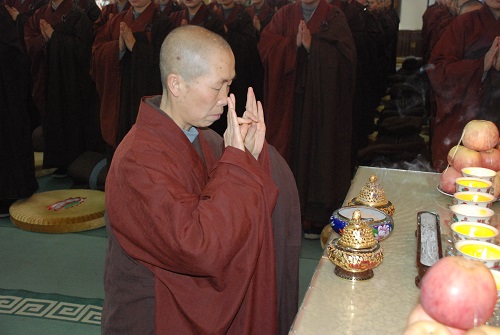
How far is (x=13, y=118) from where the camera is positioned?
4.31 meters

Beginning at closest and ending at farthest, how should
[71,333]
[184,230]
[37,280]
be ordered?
[184,230], [71,333], [37,280]

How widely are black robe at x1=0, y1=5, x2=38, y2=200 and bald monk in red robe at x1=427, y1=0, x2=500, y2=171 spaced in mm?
2987

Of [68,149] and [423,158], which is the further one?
[68,149]

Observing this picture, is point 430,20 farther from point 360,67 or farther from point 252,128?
point 252,128

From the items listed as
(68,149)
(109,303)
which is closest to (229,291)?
(109,303)

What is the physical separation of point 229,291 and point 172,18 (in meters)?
3.51

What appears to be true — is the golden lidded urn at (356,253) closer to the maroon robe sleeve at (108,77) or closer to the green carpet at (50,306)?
the green carpet at (50,306)

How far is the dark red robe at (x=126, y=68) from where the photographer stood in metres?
4.50

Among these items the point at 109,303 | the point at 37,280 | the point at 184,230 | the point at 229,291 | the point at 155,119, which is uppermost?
the point at 155,119

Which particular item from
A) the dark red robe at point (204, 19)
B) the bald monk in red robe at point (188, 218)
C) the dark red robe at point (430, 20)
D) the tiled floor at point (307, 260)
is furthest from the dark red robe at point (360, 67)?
the bald monk in red robe at point (188, 218)

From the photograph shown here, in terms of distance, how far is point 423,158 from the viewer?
192 inches

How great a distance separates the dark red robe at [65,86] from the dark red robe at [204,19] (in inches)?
39.1

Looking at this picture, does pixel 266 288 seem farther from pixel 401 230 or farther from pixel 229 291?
pixel 401 230

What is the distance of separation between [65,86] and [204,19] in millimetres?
1481
